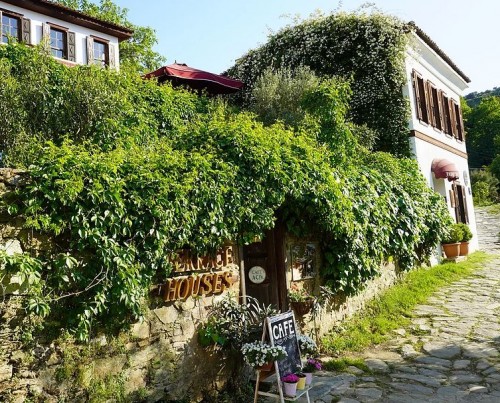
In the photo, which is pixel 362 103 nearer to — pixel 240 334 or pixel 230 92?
pixel 230 92

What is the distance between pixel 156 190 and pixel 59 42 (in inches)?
687

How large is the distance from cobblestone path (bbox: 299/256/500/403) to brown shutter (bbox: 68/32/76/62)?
1695 cm

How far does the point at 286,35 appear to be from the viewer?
607 inches

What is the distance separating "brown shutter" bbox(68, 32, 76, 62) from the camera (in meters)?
19.1

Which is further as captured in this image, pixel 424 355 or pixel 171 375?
pixel 424 355

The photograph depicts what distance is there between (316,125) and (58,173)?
6096mm

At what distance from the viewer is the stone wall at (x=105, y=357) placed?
3566mm

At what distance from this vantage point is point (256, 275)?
6863mm

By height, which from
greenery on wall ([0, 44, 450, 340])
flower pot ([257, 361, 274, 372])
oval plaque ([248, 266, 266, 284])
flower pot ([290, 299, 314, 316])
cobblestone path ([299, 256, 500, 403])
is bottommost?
cobblestone path ([299, 256, 500, 403])

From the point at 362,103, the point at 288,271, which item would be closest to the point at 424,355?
the point at 288,271

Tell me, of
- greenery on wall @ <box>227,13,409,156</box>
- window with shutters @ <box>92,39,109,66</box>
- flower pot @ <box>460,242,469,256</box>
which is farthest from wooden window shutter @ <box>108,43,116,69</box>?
flower pot @ <box>460,242,469,256</box>

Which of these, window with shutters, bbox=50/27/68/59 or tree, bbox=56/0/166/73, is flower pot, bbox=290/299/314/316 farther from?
tree, bbox=56/0/166/73

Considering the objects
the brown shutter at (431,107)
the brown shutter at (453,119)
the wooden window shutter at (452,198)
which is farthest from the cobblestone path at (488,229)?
the brown shutter at (431,107)

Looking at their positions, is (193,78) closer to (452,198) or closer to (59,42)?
(59,42)
